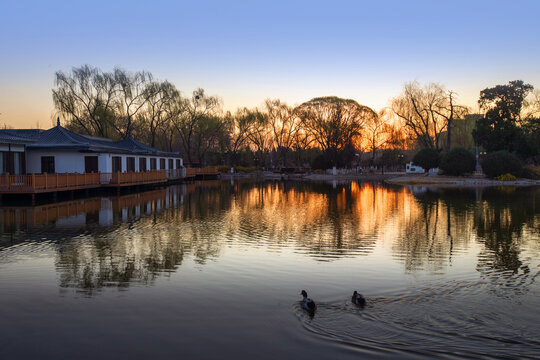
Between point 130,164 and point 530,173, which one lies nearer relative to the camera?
point 130,164

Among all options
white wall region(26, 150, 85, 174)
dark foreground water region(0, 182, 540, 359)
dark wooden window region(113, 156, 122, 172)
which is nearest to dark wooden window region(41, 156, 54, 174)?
white wall region(26, 150, 85, 174)

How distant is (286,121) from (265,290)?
72.7m

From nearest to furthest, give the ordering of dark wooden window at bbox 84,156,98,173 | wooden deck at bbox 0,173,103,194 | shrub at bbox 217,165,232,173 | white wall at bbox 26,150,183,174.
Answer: wooden deck at bbox 0,173,103,194, white wall at bbox 26,150,183,174, dark wooden window at bbox 84,156,98,173, shrub at bbox 217,165,232,173

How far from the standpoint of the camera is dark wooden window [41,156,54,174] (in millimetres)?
33062

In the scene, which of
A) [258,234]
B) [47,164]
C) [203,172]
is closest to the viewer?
[258,234]

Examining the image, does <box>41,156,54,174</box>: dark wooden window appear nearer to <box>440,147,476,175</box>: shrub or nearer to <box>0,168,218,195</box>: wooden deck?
<box>0,168,218,195</box>: wooden deck

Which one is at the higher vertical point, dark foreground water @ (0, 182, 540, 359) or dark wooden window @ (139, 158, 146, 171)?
dark wooden window @ (139, 158, 146, 171)

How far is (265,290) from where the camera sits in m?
8.59

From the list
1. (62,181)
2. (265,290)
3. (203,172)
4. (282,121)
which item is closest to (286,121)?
(282,121)

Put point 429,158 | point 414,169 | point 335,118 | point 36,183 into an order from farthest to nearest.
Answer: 1. point 335,118
2. point 414,169
3. point 429,158
4. point 36,183

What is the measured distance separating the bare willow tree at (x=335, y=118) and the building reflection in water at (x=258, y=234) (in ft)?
156

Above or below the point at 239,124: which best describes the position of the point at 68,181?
below

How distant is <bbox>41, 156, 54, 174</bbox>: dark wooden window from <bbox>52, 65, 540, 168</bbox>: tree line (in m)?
20.6

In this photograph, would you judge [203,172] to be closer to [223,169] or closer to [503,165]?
[223,169]
